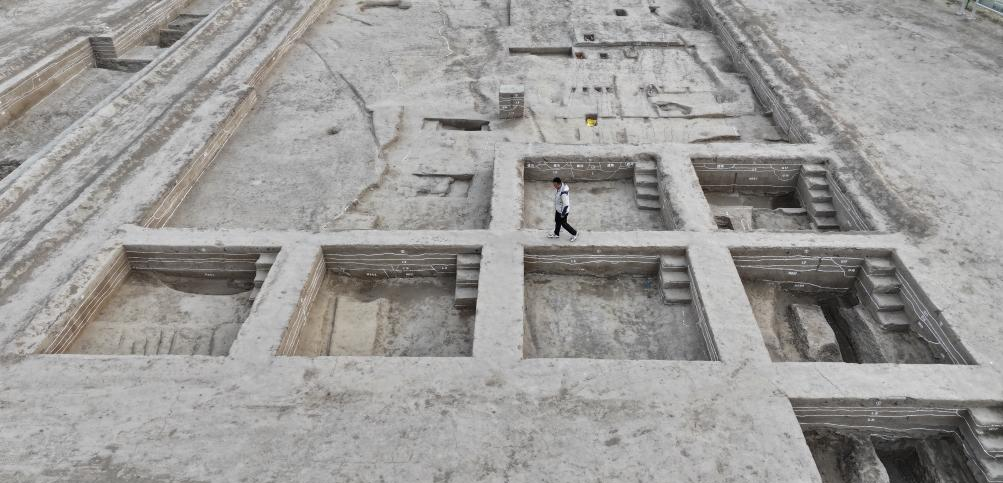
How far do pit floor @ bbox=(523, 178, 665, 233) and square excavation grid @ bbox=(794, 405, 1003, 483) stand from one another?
8.91ft

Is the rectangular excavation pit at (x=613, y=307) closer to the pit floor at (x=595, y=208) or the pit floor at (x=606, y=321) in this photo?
the pit floor at (x=606, y=321)

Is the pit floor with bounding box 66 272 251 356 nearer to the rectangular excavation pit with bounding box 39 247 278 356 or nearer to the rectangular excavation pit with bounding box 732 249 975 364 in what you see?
the rectangular excavation pit with bounding box 39 247 278 356

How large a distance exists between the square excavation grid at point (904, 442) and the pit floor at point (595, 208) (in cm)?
272

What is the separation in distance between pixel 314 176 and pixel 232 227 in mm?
1336

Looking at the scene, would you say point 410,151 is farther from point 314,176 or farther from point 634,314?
point 634,314

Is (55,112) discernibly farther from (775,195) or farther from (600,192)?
(775,195)

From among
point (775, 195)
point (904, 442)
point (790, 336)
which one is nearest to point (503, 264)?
point (790, 336)

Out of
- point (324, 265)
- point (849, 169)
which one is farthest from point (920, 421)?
point (324, 265)

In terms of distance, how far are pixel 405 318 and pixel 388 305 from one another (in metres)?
0.25

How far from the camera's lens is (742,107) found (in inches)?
349

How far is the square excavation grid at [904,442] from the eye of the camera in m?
4.16

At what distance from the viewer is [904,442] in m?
4.54

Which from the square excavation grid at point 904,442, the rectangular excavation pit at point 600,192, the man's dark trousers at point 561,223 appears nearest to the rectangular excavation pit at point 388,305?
the man's dark trousers at point 561,223

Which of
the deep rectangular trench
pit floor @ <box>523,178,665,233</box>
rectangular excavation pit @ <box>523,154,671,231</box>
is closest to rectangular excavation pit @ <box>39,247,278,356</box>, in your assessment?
pit floor @ <box>523,178,665,233</box>
